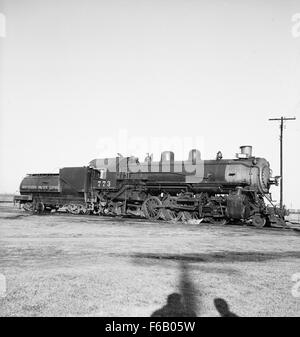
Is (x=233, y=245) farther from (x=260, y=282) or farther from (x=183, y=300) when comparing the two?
(x=183, y=300)

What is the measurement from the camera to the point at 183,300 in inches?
234

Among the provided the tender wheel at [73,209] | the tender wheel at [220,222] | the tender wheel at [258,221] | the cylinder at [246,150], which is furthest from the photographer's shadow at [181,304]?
the tender wheel at [73,209]

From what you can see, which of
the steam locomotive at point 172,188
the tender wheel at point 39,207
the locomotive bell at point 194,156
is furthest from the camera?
the tender wheel at point 39,207

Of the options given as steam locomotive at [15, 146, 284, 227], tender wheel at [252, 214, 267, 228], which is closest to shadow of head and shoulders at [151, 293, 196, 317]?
steam locomotive at [15, 146, 284, 227]

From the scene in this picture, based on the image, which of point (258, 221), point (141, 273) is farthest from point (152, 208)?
point (141, 273)

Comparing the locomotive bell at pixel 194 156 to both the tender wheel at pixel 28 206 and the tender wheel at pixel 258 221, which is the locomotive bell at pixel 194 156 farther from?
the tender wheel at pixel 28 206

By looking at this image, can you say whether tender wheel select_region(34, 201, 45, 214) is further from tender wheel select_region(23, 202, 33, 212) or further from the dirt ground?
the dirt ground

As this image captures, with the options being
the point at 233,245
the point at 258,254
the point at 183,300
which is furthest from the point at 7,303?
the point at 233,245

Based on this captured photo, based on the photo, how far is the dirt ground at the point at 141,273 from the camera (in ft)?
18.5

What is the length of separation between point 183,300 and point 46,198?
2155 cm

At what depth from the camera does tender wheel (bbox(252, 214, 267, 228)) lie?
18.3m

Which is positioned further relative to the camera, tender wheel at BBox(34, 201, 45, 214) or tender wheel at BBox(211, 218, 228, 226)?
tender wheel at BBox(34, 201, 45, 214)

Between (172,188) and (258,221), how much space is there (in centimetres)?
484

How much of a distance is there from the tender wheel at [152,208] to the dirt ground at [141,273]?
7037 millimetres
